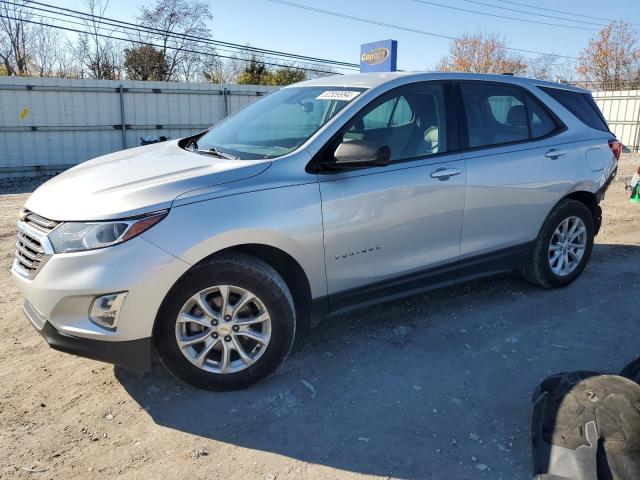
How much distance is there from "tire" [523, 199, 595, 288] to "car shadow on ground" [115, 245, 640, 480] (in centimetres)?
17

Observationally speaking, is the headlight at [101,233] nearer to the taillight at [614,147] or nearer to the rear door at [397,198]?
the rear door at [397,198]

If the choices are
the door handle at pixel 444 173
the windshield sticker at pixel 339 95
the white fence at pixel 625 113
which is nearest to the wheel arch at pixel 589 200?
the door handle at pixel 444 173

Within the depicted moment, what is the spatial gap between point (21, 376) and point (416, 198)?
9.15ft

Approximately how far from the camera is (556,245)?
4.85 m

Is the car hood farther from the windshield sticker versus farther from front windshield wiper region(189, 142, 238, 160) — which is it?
the windshield sticker

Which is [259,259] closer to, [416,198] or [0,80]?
[416,198]

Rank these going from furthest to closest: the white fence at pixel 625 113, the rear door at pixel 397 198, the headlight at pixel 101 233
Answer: the white fence at pixel 625 113, the rear door at pixel 397 198, the headlight at pixel 101 233

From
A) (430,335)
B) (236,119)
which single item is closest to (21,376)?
(236,119)

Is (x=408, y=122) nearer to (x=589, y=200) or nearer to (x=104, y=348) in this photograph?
(x=589, y=200)

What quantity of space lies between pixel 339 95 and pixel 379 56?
1655 centimetres

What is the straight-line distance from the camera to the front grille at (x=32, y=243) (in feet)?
9.70

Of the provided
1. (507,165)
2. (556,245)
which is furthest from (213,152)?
(556,245)

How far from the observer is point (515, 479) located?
256 cm

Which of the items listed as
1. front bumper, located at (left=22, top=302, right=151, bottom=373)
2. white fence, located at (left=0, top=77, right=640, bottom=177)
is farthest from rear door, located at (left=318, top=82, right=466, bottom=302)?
white fence, located at (left=0, top=77, right=640, bottom=177)
